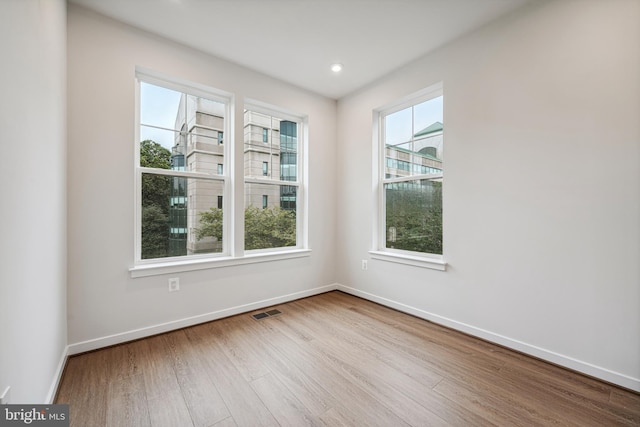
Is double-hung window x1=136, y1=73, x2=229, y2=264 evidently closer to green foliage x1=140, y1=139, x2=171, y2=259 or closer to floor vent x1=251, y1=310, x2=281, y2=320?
green foliage x1=140, y1=139, x2=171, y2=259

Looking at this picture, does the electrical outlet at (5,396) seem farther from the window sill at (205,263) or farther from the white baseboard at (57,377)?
the window sill at (205,263)

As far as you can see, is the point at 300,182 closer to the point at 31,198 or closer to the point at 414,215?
the point at 414,215

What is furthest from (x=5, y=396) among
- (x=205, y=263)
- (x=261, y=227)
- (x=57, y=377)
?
(x=261, y=227)

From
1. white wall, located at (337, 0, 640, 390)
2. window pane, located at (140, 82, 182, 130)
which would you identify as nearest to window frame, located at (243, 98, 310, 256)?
window pane, located at (140, 82, 182, 130)

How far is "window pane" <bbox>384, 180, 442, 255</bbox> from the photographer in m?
2.89

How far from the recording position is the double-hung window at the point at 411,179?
2898 millimetres

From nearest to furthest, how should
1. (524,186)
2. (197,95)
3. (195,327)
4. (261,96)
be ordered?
(524,186)
(195,327)
(197,95)
(261,96)

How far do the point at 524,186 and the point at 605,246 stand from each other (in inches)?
24.6

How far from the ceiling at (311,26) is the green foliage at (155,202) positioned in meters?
1.06

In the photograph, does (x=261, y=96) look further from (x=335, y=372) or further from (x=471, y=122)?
(x=335, y=372)

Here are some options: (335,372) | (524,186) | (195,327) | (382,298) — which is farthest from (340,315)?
(524,186)

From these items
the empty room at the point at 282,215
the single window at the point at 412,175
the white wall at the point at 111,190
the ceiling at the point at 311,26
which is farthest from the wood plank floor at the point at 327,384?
the ceiling at the point at 311,26

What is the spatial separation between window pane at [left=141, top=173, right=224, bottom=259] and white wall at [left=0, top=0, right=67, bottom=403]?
657mm

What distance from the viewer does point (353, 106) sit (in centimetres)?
371
